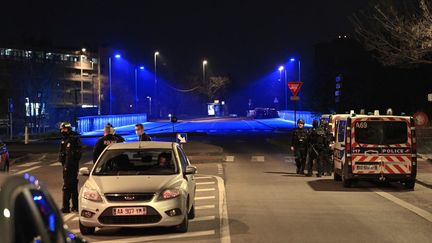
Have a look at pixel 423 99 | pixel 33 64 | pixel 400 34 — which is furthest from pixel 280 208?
pixel 33 64

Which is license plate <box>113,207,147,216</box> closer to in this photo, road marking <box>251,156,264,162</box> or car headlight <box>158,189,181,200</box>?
car headlight <box>158,189,181,200</box>

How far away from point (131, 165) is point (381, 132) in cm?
752

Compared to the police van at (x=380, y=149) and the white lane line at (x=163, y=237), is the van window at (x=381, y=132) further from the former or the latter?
the white lane line at (x=163, y=237)

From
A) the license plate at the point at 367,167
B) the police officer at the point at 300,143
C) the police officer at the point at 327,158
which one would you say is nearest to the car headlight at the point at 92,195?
the license plate at the point at 367,167

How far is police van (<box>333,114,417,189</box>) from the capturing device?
14.6 m

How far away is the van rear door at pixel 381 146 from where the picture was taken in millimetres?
14648

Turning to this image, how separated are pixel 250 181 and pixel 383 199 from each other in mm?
4631

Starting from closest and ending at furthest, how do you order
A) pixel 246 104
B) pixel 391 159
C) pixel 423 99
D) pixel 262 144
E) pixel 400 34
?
pixel 391 159 → pixel 400 34 → pixel 262 144 → pixel 423 99 → pixel 246 104

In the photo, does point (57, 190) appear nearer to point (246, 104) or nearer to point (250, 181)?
point (250, 181)

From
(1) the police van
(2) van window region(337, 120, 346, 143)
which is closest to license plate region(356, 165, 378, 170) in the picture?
(1) the police van

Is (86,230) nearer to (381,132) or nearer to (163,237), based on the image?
(163,237)

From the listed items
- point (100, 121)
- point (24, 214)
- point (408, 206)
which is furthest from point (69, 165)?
point (100, 121)

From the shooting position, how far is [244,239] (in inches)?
335

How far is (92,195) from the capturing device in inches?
343
